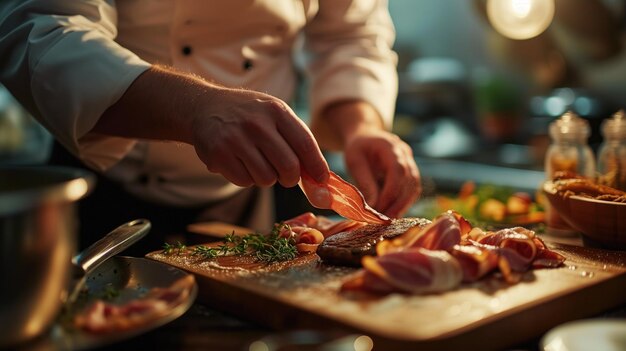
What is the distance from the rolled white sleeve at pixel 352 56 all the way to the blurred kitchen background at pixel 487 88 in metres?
0.69

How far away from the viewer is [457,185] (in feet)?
13.3

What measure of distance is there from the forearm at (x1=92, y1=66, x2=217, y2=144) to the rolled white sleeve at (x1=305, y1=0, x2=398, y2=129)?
963 millimetres

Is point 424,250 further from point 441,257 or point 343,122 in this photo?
point 343,122

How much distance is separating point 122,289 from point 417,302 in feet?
1.78

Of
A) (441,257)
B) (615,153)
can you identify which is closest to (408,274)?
(441,257)

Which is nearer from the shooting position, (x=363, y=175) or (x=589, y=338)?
(x=589, y=338)

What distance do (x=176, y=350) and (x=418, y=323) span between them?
37 centimetres

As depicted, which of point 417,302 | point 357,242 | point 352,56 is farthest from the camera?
point 352,56

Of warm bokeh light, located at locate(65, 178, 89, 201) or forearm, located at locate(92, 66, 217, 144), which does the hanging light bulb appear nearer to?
forearm, located at locate(92, 66, 217, 144)

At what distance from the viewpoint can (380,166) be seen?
2209mm

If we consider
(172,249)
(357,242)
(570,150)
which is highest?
A: (570,150)

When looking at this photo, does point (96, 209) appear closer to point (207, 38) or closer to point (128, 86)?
point (207, 38)

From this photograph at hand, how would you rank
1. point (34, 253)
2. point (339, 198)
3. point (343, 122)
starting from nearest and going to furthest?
point (34, 253) < point (339, 198) < point (343, 122)

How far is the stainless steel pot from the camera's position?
3.18 feet
